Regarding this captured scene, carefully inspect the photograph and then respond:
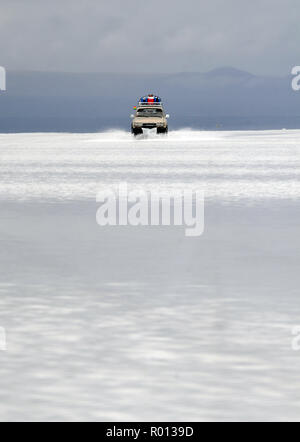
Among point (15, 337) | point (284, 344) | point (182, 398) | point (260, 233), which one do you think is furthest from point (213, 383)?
point (260, 233)

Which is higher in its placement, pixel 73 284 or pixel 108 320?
pixel 73 284

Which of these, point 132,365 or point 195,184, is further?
point 195,184

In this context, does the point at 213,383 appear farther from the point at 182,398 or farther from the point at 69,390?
the point at 69,390

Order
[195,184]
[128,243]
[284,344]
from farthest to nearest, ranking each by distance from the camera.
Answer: [195,184], [128,243], [284,344]

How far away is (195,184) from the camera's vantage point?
2814 centimetres

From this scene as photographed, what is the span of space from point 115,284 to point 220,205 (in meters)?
10.2

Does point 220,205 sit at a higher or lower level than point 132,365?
higher

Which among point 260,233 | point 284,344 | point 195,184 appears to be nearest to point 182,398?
point 284,344

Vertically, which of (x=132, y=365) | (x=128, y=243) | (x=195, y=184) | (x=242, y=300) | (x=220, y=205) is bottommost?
(x=132, y=365)

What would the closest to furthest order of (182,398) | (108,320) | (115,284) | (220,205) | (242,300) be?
(182,398), (108,320), (242,300), (115,284), (220,205)

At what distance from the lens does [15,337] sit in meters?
9.22

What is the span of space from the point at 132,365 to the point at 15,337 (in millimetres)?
1428

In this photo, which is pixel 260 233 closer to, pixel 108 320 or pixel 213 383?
pixel 108 320

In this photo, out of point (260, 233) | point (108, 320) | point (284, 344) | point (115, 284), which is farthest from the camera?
point (260, 233)
